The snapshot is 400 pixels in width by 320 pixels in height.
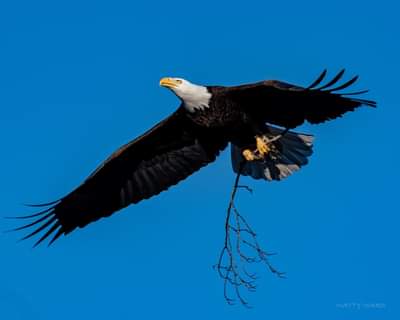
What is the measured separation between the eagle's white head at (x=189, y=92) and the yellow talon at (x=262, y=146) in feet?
1.84

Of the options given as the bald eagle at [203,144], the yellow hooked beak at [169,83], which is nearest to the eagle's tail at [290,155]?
the bald eagle at [203,144]

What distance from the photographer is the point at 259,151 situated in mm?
11852

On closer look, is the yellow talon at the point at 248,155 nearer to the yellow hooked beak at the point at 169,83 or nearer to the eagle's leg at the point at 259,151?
the eagle's leg at the point at 259,151

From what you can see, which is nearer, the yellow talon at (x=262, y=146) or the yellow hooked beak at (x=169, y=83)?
the yellow talon at (x=262, y=146)

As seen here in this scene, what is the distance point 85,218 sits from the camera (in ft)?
42.4

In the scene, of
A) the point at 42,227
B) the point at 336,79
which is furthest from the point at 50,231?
the point at 336,79

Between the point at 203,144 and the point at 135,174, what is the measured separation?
812 millimetres

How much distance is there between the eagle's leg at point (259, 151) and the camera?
11812mm

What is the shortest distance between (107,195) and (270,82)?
2.32 m

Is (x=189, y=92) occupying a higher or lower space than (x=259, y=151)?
higher

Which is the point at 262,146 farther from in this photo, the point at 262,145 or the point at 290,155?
the point at 290,155

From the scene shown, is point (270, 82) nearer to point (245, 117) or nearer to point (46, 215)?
point (245, 117)

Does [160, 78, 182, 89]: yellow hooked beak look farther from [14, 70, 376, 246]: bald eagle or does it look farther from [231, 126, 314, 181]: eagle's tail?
[231, 126, 314, 181]: eagle's tail

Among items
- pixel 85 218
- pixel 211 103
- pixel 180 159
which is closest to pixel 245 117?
pixel 211 103
